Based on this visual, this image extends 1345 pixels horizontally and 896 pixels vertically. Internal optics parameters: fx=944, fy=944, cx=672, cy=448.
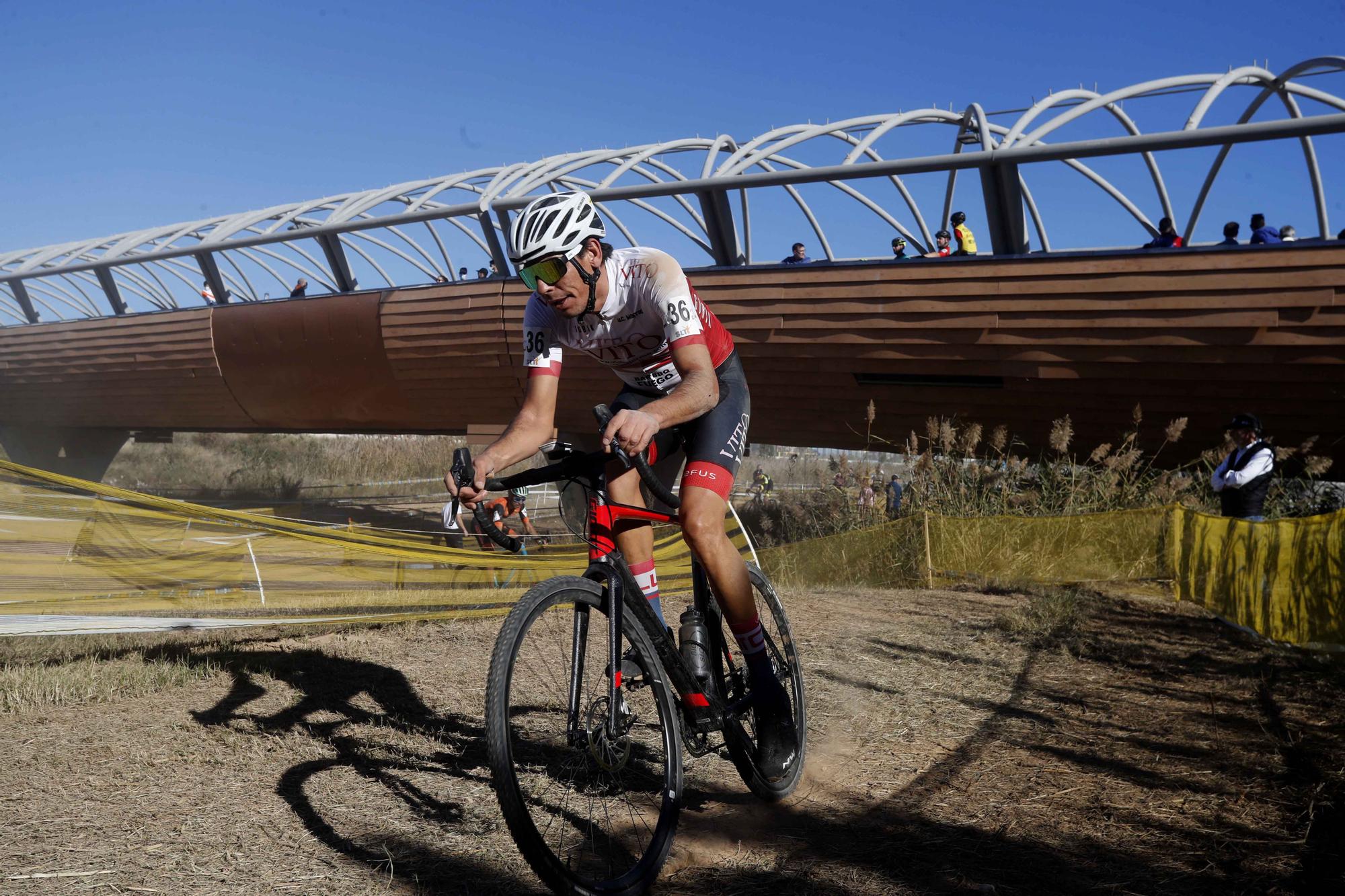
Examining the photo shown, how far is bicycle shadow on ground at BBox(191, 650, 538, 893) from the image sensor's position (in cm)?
276

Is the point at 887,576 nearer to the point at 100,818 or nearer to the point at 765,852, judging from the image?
the point at 765,852

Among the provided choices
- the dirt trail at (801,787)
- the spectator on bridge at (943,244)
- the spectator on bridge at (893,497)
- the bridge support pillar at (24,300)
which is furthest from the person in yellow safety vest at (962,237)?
the bridge support pillar at (24,300)

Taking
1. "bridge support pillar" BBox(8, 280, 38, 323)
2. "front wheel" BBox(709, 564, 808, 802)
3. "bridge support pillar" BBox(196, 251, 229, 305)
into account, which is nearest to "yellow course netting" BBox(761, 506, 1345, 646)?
"front wheel" BBox(709, 564, 808, 802)

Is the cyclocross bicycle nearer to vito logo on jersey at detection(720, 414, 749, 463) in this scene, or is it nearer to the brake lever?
the brake lever

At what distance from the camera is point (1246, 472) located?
7848mm

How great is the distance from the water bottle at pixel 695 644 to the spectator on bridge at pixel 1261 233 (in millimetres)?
10851

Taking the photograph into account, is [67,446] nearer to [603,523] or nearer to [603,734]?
[603,523]

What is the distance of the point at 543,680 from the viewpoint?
127 inches

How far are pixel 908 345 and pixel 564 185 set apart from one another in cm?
737

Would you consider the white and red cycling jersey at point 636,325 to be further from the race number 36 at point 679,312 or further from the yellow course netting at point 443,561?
the yellow course netting at point 443,561

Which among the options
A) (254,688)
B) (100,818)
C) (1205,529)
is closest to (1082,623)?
(1205,529)

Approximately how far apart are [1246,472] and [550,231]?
714 cm

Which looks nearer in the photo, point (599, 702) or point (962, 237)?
point (599, 702)

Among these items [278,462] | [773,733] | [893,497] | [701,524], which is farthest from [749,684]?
[278,462]
